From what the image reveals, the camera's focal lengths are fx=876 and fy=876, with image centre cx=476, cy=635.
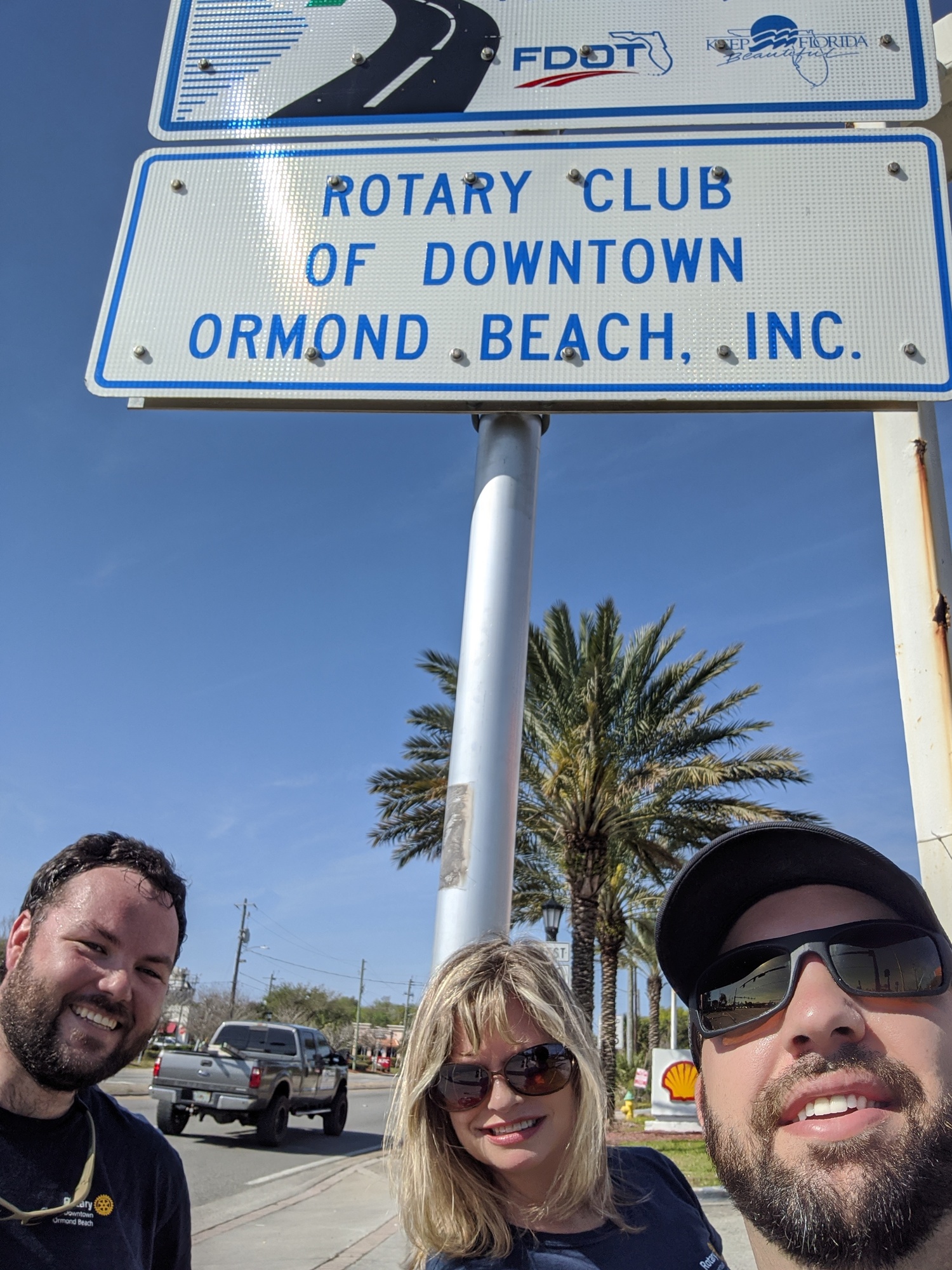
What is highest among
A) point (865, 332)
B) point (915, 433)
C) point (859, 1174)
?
point (915, 433)

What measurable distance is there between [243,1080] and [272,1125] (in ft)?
3.35

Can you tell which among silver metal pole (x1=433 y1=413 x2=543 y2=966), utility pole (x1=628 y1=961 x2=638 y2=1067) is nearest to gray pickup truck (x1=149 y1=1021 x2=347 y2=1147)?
silver metal pole (x1=433 y1=413 x2=543 y2=966)

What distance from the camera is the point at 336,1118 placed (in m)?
15.8

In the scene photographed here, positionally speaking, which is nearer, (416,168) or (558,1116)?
(558,1116)

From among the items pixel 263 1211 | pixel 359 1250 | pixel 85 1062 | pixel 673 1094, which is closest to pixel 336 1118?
pixel 673 1094

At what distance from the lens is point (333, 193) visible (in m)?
1.80

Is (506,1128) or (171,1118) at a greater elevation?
(506,1128)

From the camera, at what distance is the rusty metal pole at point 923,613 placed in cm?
170

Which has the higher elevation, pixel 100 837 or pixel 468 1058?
pixel 100 837

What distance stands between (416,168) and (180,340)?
0.60m

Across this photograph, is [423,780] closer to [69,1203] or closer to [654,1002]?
[69,1203]

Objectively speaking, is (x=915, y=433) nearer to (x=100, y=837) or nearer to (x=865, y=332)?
(x=865, y=332)

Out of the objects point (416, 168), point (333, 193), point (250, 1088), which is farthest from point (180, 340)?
point (250, 1088)

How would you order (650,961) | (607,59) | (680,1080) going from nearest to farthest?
(607,59) → (680,1080) → (650,961)
